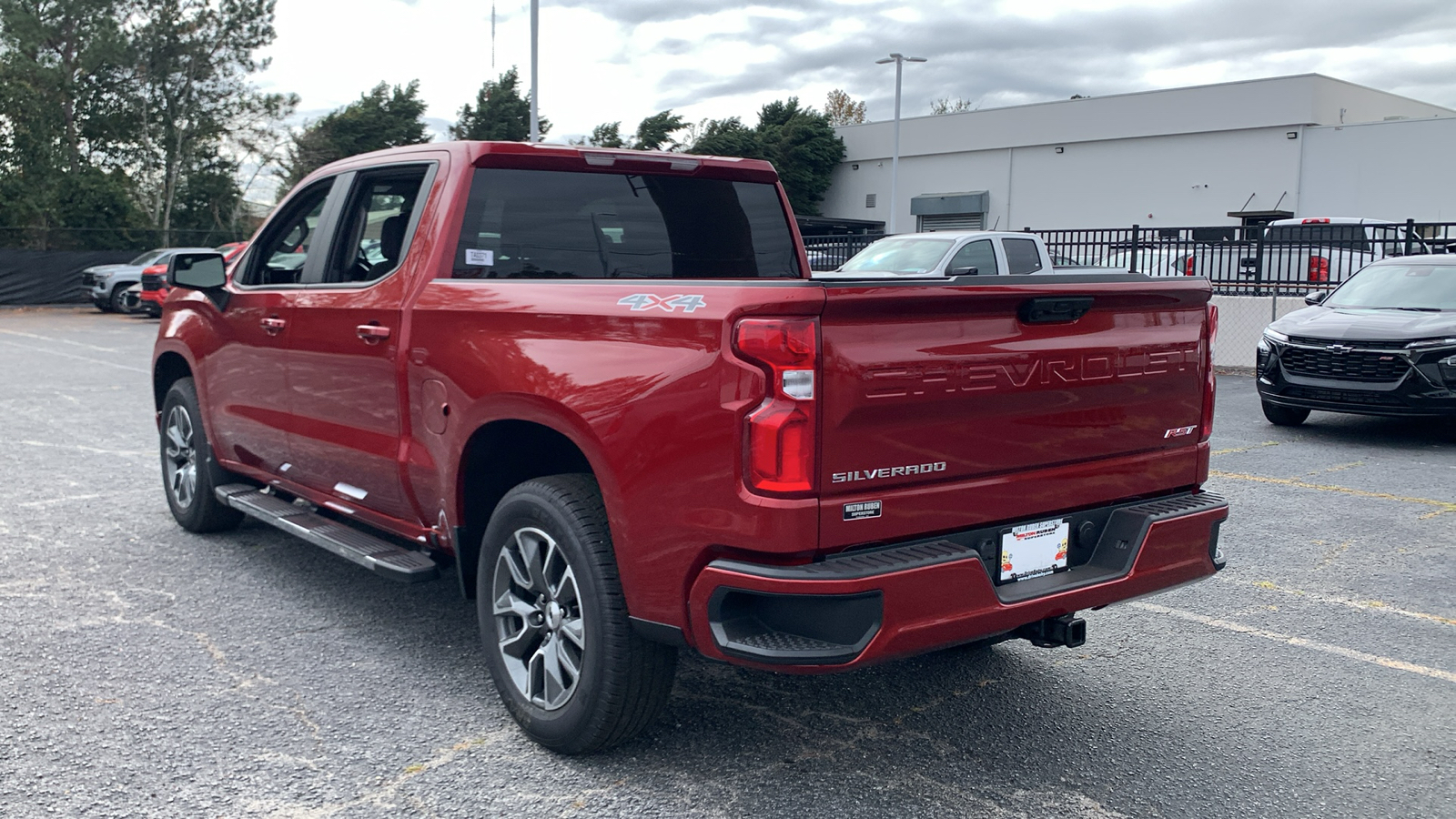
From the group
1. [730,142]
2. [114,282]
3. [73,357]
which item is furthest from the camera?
[730,142]

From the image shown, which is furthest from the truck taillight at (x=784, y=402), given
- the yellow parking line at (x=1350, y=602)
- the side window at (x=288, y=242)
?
the yellow parking line at (x=1350, y=602)

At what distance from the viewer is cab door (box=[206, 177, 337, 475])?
16.9 feet

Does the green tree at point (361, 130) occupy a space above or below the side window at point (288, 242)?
above

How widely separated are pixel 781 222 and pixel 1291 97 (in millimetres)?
42619

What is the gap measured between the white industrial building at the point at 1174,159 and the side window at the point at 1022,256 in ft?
103

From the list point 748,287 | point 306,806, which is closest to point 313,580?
point 306,806

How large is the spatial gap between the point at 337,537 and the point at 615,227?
164 centimetres

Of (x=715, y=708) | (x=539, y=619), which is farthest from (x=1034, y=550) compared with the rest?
(x=539, y=619)

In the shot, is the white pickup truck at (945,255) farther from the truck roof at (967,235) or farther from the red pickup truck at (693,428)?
the red pickup truck at (693,428)

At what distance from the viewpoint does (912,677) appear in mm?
4332

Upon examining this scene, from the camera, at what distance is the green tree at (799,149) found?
55.8 meters

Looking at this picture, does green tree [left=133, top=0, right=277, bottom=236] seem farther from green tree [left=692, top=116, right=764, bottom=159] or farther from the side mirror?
the side mirror

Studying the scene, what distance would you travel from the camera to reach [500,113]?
184 ft

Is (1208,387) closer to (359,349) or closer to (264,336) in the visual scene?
(359,349)
